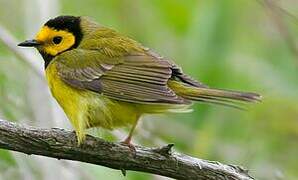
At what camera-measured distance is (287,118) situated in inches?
237

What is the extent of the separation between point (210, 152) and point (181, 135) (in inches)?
11.6

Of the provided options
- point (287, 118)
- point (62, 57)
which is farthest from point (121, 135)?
point (287, 118)

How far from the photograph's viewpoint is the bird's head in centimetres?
567

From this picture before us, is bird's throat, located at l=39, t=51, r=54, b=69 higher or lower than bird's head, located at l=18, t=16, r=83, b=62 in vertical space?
lower

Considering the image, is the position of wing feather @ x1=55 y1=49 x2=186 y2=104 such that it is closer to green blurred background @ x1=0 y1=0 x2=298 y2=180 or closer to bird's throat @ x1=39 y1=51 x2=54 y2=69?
bird's throat @ x1=39 y1=51 x2=54 y2=69

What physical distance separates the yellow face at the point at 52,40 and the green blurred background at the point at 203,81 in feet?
0.57

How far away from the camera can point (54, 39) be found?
5688 millimetres

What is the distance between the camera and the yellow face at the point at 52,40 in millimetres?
5676

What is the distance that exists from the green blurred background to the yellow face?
174mm

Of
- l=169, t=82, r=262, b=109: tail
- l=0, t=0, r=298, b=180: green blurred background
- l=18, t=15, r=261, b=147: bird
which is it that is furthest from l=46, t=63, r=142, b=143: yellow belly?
l=0, t=0, r=298, b=180: green blurred background

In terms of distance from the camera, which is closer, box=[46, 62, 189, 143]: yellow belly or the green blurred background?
box=[46, 62, 189, 143]: yellow belly

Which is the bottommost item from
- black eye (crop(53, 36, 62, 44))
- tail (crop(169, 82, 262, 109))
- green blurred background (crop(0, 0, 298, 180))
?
green blurred background (crop(0, 0, 298, 180))

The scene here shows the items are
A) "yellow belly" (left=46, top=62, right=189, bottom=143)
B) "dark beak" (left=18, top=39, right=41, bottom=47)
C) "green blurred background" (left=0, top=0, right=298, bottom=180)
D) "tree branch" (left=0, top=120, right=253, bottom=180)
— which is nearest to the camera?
"tree branch" (left=0, top=120, right=253, bottom=180)

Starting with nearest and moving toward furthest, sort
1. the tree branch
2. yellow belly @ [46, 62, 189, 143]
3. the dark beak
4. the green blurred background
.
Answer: the tree branch
yellow belly @ [46, 62, 189, 143]
the dark beak
the green blurred background
